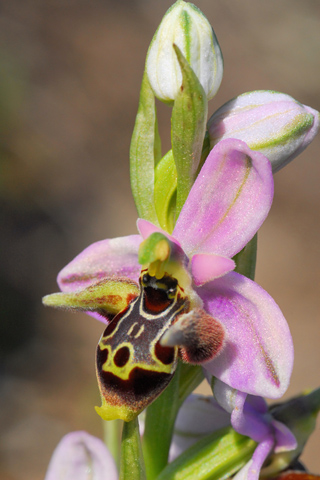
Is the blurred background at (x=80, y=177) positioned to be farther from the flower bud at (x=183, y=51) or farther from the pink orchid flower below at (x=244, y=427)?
the flower bud at (x=183, y=51)

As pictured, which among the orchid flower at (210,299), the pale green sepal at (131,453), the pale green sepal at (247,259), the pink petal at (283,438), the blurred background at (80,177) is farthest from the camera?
the blurred background at (80,177)

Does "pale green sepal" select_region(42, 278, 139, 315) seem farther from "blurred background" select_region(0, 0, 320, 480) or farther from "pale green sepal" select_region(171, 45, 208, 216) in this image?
"blurred background" select_region(0, 0, 320, 480)

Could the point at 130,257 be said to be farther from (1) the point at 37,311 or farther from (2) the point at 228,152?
(1) the point at 37,311

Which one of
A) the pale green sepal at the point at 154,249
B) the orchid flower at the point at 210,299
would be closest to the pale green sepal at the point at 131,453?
the orchid flower at the point at 210,299

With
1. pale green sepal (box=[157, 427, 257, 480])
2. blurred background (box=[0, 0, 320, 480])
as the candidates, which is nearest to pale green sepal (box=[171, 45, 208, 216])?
pale green sepal (box=[157, 427, 257, 480])

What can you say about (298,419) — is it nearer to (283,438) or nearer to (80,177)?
(283,438)

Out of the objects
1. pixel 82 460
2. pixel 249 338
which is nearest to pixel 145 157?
pixel 249 338
